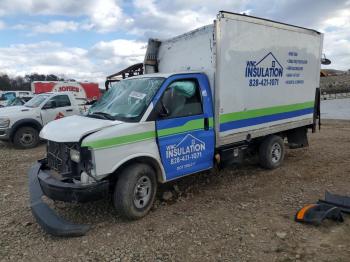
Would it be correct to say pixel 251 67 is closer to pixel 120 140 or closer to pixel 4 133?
pixel 120 140

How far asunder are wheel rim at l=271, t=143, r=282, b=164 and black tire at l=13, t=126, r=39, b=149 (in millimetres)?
7888

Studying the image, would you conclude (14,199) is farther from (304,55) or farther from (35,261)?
(304,55)

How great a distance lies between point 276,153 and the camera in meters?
7.31

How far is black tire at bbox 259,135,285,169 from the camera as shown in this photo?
698cm

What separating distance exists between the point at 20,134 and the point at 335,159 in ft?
31.1

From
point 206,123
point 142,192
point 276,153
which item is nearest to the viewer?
point 142,192

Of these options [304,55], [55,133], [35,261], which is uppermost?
[304,55]

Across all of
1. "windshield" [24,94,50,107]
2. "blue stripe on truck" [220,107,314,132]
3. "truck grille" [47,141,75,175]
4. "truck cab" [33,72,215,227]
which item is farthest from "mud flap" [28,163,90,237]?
"windshield" [24,94,50,107]

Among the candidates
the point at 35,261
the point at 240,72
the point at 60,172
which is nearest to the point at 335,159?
the point at 240,72

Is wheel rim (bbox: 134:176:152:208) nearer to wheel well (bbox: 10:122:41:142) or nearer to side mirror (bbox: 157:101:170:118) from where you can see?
side mirror (bbox: 157:101:170:118)

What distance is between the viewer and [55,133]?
4.57 metres

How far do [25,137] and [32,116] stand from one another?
74cm

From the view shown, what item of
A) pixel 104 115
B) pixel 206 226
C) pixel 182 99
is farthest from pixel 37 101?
pixel 206 226

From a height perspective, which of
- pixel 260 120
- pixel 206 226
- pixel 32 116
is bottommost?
pixel 206 226
